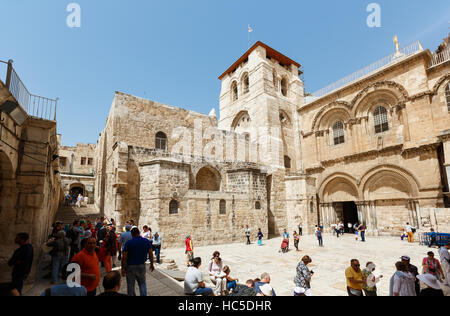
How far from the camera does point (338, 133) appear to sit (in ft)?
63.2

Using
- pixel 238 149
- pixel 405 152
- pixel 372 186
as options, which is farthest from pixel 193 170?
pixel 405 152

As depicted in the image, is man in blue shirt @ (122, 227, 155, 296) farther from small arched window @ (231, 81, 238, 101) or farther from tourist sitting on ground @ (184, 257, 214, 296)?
small arched window @ (231, 81, 238, 101)

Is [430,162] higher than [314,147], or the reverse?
[314,147]

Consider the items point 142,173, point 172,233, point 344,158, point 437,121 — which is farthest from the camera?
point 344,158

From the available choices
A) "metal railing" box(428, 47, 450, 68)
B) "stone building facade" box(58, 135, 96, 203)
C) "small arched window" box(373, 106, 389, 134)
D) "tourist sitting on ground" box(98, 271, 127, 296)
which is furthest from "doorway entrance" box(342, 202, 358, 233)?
"stone building facade" box(58, 135, 96, 203)

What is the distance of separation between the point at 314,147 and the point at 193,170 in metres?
11.4

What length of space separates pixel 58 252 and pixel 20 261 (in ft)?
4.20

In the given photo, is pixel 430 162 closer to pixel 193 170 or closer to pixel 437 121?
pixel 437 121

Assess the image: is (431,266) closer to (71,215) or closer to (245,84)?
(71,215)

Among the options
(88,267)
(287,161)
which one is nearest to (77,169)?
(287,161)

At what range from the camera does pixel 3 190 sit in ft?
18.4

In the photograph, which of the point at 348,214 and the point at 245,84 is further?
the point at 245,84

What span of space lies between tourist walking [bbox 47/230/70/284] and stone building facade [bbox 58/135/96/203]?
805 inches

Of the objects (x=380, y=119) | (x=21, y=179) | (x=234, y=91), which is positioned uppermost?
(x=234, y=91)
